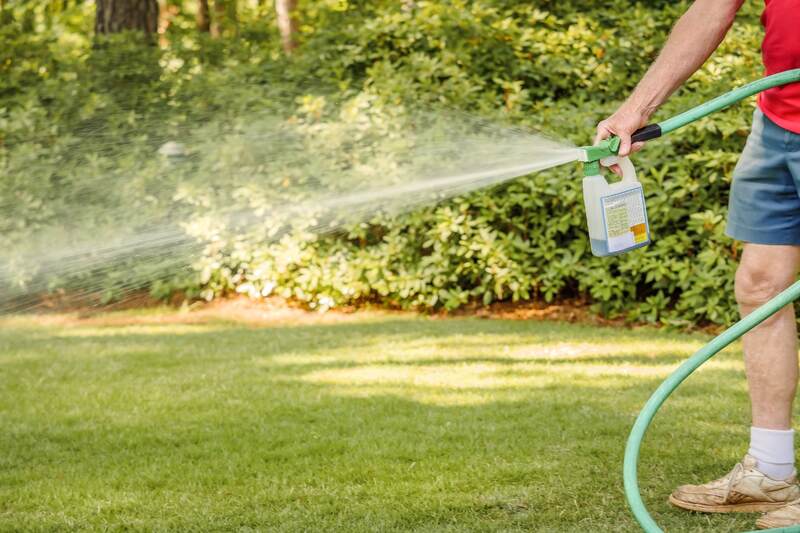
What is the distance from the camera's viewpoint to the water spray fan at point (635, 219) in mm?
2414

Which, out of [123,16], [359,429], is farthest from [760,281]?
[123,16]

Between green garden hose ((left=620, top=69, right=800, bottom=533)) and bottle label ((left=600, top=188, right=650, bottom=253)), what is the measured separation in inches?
6.0

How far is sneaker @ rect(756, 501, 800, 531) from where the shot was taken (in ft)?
8.81

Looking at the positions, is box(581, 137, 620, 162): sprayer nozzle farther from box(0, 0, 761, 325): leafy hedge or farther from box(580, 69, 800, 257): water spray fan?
box(0, 0, 761, 325): leafy hedge

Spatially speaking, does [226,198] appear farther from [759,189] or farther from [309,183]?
[759,189]

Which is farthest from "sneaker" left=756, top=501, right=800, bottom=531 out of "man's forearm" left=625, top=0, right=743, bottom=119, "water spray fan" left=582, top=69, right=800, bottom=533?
"man's forearm" left=625, top=0, right=743, bottom=119

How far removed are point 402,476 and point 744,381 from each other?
190 centimetres

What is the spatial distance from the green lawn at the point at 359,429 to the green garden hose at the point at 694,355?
1.15 feet

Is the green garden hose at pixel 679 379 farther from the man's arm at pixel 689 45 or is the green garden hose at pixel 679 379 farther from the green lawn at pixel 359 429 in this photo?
the man's arm at pixel 689 45

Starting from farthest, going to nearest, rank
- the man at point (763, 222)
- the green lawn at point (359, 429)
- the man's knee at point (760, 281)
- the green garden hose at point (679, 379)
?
the green lawn at point (359, 429), the man's knee at point (760, 281), the man at point (763, 222), the green garden hose at point (679, 379)

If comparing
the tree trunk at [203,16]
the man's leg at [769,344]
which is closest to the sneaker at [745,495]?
the man's leg at [769,344]

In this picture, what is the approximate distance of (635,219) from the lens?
8.74 feet

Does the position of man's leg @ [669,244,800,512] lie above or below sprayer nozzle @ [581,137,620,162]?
below

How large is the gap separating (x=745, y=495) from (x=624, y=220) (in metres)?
0.84
